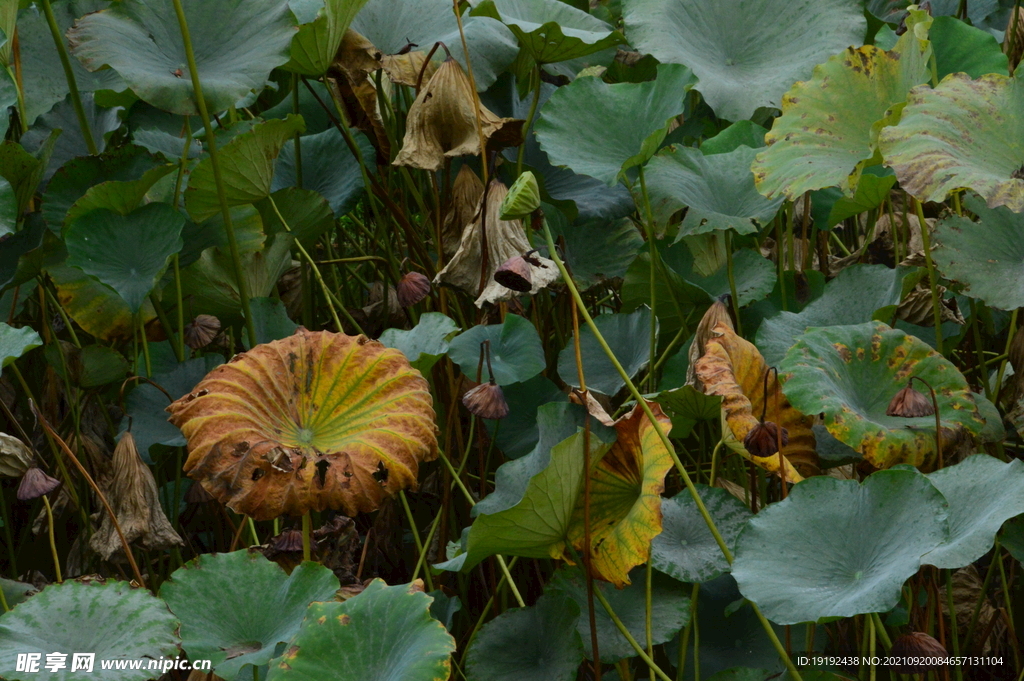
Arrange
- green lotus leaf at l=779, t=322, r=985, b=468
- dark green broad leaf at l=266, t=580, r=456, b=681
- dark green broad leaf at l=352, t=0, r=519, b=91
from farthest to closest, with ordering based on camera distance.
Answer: dark green broad leaf at l=352, t=0, r=519, b=91, green lotus leaf at l=779, t=322, r=985, b=468, dark green broad leaf at l=266, t=580, r=456, b=681

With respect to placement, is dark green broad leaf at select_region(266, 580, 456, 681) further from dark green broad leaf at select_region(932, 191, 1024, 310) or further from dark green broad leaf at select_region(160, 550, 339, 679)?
dark green broad leaf at select_region(932, 191, 1024, 310)

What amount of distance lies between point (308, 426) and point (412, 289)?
27 centimetres

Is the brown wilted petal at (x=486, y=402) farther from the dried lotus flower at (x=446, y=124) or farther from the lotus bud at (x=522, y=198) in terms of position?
the dried lotus flower at (x=446, y=124)

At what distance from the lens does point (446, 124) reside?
4.44 ft

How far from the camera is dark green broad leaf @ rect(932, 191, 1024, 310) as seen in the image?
1.14m

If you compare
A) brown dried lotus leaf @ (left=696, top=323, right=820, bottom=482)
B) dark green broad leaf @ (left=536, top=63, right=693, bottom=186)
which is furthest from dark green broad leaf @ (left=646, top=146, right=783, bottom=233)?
brown dried lotus leaf @ (left=696, top=323, right=820, bottom=482)

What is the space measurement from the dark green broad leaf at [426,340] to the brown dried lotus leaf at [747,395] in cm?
32

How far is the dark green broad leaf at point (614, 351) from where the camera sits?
4.22 ft

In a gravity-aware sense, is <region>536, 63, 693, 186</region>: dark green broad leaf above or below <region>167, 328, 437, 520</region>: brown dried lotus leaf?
above

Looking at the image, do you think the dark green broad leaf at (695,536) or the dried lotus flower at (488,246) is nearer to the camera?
the dark green broad leaf at (695,536)

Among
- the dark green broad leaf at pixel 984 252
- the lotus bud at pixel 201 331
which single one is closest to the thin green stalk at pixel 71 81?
the lotus bud at pixel 201 331

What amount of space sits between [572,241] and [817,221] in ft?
1.27

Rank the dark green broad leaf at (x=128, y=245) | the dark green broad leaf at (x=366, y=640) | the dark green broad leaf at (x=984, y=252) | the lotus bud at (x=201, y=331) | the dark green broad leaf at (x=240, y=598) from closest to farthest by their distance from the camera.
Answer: the dark green broad leaf at (x=366, y=640), the dark green broad leaf at (x=240, y=598), the dark green broad leaf at (x=984, y=252), the dark green broad leaf at (x=128, y=245), the lotus bud at (x=201, y=331)

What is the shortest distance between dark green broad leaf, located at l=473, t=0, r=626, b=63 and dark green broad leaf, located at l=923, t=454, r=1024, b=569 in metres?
0.76
